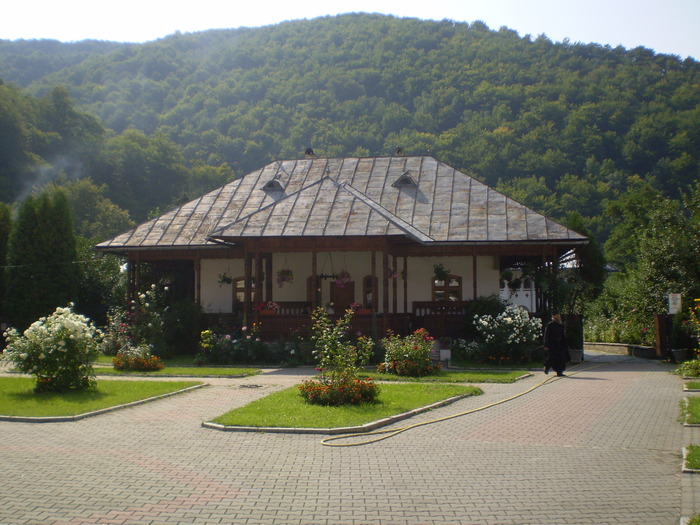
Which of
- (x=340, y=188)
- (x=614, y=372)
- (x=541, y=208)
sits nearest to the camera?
(x=614, y=372)

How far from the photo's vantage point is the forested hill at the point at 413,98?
2418 inches

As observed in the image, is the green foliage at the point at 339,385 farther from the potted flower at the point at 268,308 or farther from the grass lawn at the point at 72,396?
the potted flower at the point at 268,308

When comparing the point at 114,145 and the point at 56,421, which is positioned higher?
the point at 114,145

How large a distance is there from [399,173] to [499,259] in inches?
232

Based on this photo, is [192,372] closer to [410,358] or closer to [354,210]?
[410,358]

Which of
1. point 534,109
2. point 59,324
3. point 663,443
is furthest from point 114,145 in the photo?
point 663,443

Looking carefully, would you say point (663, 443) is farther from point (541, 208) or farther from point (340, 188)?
point (541, 208)

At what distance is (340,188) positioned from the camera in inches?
938

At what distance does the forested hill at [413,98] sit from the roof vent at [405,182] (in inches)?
1291

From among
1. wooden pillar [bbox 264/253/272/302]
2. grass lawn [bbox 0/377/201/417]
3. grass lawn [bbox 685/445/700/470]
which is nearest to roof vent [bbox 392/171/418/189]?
wooden pillar [bbox 264/253/272/302]


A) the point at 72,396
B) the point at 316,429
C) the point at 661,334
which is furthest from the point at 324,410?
the point at 661,334

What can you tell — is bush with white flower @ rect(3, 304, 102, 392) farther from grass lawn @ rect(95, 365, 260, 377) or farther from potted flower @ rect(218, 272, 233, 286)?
potted flower @ rect(218, 272, 233, 286)

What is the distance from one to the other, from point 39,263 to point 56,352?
1623 centimetres

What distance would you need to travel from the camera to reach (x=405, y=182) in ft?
91.9
